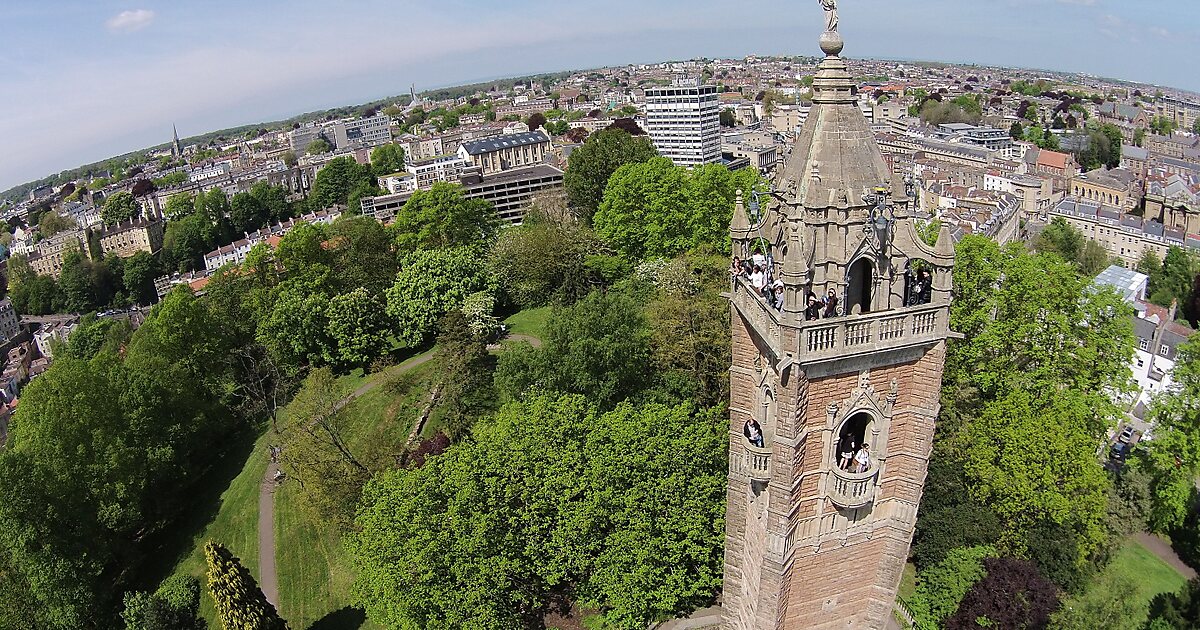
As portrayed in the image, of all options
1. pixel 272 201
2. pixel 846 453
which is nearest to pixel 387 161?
pixel 272 201

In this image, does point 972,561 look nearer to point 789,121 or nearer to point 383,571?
point 383,571

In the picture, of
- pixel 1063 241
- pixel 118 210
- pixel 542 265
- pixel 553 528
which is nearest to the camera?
pixel 553 528

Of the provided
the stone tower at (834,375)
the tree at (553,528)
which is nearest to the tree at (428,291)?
the tree at (553,528)

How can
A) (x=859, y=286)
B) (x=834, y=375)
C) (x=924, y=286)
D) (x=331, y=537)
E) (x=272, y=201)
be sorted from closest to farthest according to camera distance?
1. (x=834, y=375)
2. (x=859, y=286)
3. (x=924, y=286)
4. (x=331, y=537)
5. (x=272, y=201)

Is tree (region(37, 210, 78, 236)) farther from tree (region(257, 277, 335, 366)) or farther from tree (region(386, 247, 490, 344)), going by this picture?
tree (region(386, 247, 490, 344))

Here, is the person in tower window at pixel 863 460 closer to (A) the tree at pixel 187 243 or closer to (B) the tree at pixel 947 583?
(B) the tree at pixel 947 583

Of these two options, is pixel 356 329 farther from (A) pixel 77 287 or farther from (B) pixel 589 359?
(A) pixel 77 287
